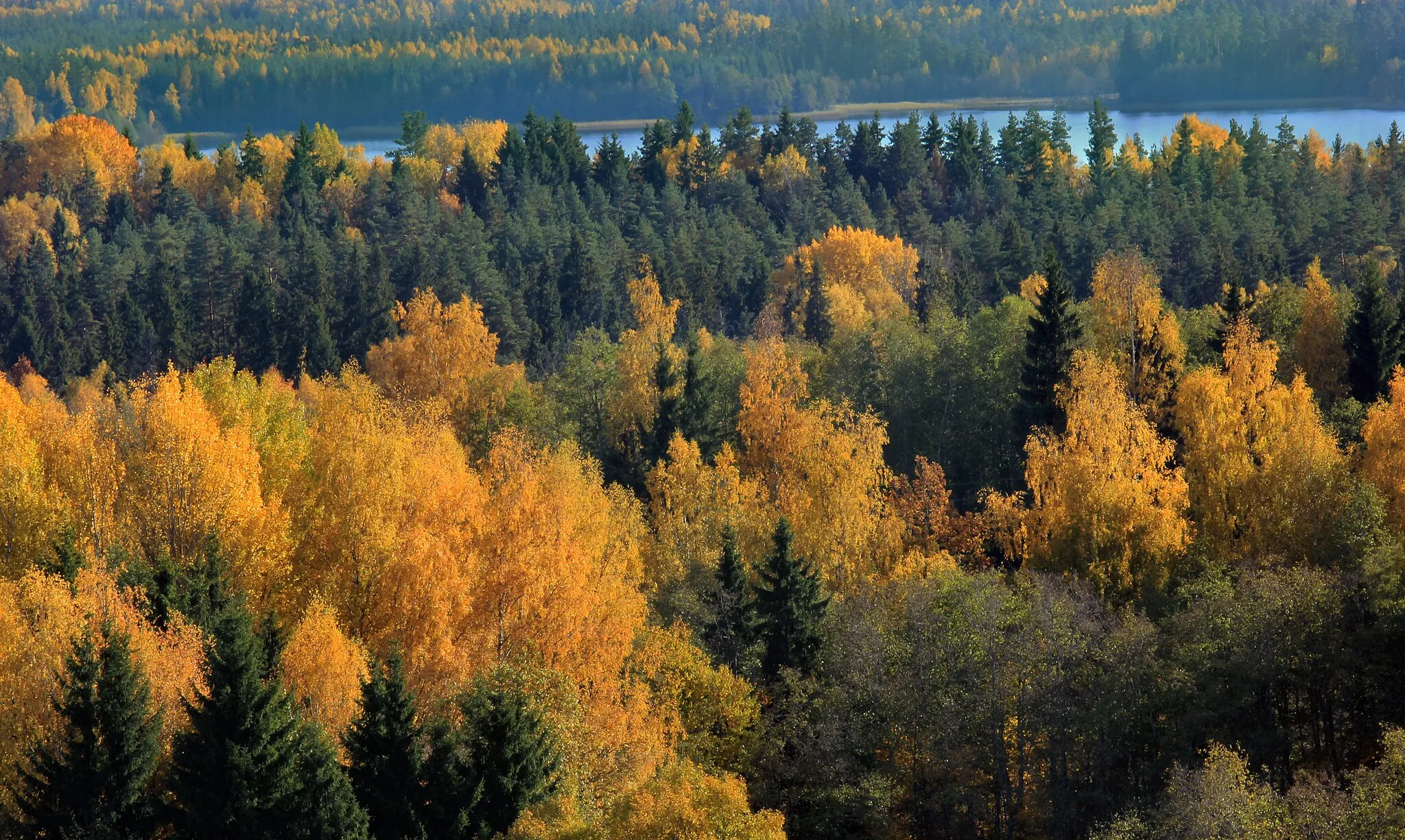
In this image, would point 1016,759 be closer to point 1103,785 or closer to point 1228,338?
point 1103,785

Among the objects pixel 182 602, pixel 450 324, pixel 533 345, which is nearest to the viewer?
pixel 182 602

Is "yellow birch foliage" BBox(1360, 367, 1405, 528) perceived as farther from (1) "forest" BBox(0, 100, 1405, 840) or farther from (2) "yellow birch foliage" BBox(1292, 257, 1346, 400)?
(2) "yellow birch foliage" BBox(1292, 257, 1346, 400)

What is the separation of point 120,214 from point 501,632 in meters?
94.9

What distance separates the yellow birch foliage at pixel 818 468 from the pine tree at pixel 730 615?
245 inches

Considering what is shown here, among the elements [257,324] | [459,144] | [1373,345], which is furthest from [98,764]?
[459,144]

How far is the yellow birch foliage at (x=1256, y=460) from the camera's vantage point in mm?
52531

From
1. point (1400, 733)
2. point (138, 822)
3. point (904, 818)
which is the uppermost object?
point (1400, 733)

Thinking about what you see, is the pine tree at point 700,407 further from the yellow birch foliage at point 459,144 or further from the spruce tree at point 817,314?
the yellow birch foliage at point 459,144

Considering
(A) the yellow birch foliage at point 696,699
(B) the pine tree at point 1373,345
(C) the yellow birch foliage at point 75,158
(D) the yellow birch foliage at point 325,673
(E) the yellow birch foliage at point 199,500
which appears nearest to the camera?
(D) the yellow birch foliage at point 325,673

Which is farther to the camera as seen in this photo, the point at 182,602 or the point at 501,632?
the point at 501,632

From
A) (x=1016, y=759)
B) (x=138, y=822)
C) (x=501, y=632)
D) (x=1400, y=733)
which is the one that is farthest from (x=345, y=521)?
(x=1400, y=733)

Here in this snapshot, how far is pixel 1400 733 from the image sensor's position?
104 feet

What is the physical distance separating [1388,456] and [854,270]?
182 feet

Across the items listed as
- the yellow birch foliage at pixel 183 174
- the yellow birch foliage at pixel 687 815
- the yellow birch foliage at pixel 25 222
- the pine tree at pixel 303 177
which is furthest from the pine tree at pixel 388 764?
the yellow birch foliage at pixel 183 174
